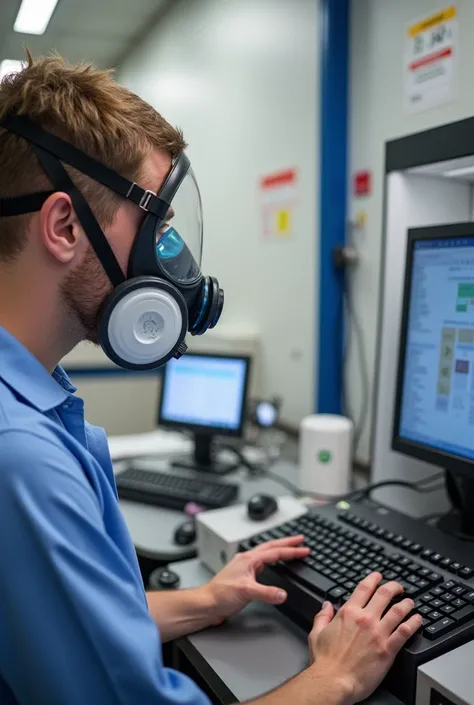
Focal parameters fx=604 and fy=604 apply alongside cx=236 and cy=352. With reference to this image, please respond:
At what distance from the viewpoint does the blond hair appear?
67 cm

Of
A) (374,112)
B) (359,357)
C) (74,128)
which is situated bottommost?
(359,357)

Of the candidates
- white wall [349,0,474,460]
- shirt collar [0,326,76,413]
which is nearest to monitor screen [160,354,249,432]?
white wall [349,0,474,460]

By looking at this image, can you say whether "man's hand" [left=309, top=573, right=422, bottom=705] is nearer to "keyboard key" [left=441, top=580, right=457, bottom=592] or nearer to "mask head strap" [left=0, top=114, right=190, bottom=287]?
"keyboard key" [left=441, top=580, right=457, bottom=592]

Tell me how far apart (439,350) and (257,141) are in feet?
4.61

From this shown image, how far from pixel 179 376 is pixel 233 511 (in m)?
0.62

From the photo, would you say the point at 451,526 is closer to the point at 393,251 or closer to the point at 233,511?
the point at 233,511

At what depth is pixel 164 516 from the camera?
4.42ft

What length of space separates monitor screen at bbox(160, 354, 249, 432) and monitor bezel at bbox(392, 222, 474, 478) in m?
0.58

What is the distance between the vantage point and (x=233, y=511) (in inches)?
44.4

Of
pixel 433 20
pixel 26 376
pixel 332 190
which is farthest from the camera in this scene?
pixel 332 190

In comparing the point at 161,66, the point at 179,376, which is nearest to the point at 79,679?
the point at 179,376

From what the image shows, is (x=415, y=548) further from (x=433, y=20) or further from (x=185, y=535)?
(x=433, y=20)

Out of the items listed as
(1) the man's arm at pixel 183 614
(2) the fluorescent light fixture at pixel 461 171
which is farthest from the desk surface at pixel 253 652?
(2) the fluorescent light fixture at pixel 461 171

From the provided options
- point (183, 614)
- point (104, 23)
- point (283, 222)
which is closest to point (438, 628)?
point (183, 614)
